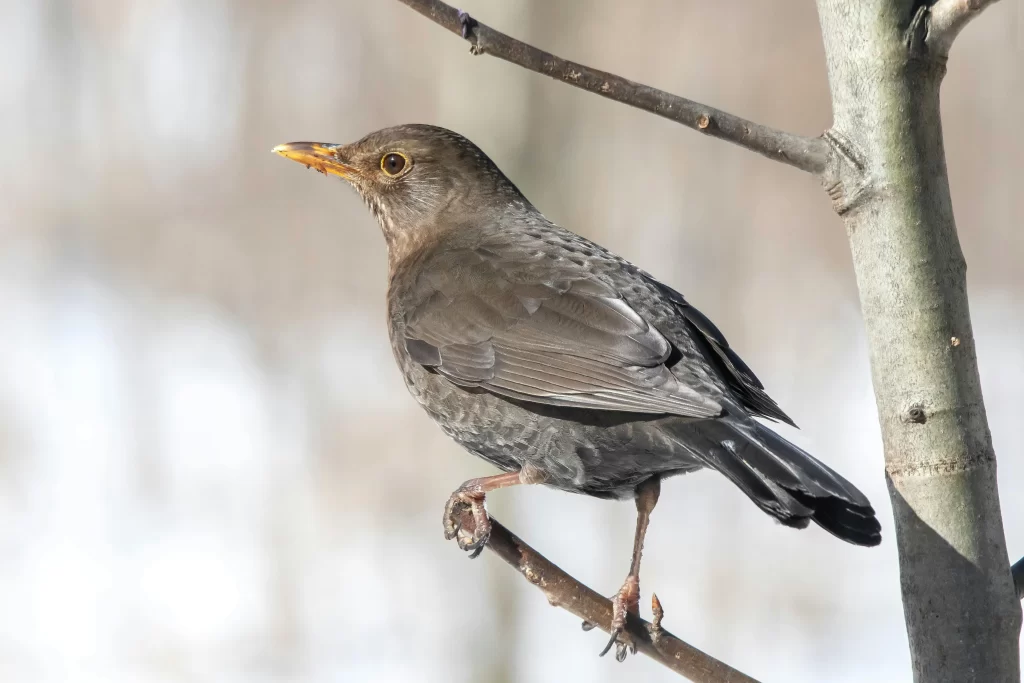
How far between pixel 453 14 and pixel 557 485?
5.03ft

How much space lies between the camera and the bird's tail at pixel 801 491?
2.41 m

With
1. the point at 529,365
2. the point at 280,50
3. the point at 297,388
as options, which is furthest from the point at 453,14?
the point at 280,50

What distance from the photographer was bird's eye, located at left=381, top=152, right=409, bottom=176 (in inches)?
163

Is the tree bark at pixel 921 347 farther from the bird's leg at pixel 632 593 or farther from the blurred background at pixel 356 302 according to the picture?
the blurred background at pixel 356 302

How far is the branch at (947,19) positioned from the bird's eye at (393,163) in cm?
238

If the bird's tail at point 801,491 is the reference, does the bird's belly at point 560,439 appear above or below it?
above

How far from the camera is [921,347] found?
206 cm

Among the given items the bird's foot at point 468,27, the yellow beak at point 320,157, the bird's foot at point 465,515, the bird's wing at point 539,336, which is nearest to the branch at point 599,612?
the bird's foot at point 465,515

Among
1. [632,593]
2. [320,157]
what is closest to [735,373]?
[632,593]

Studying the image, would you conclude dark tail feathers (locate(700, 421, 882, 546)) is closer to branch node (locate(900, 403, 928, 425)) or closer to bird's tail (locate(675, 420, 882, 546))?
bird's tail (locate(675, 420, 882, 546))

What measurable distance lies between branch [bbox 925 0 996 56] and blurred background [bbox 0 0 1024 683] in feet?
17.0

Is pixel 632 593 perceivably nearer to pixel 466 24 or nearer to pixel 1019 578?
pixel 1019 578

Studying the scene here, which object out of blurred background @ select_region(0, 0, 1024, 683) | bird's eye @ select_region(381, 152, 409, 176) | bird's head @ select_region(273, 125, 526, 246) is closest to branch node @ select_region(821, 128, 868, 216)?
bird's head @ select_region(273, 125, 526, 246)

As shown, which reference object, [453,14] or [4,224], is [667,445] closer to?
[453,14]
